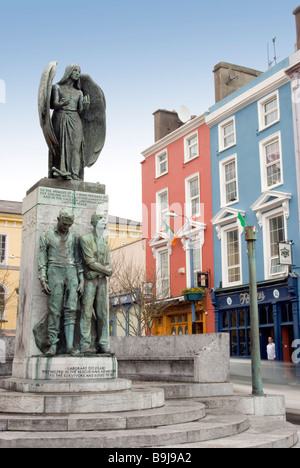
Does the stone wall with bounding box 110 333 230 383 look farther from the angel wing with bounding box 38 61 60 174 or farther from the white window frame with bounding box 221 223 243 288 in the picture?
the white window frame with bounding box 221 223 243 288

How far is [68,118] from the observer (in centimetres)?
1003

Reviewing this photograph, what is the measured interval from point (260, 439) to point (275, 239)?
62.3ft

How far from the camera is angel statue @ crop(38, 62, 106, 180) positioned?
9781 mm

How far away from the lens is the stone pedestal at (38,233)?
882cm

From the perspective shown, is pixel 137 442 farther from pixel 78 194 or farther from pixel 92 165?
pixel 92 165

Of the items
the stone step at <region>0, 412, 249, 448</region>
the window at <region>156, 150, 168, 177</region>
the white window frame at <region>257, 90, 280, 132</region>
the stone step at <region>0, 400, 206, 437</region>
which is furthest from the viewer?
the window at <region>156, 150, 168, 177</region>

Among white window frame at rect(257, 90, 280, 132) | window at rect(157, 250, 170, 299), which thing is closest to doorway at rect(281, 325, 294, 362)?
window at rect(157, 250, 170, 299)

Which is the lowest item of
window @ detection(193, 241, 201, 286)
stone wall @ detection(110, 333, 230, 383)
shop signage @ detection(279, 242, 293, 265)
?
stone wall @ detection(110, 333, 230, 383)

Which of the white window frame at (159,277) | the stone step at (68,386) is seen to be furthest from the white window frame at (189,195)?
the stone step at (68,386)

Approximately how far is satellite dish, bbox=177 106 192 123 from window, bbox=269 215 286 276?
1099 centimetres

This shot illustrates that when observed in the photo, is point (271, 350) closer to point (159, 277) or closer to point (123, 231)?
point (159, 277)

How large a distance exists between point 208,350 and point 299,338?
43.1 ft

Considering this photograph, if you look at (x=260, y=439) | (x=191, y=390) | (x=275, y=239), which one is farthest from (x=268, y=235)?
(x=260, y=439)

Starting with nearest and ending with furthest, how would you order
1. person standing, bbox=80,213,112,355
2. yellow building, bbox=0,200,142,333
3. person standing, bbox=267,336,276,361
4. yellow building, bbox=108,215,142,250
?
person standing, bbox=80,213,112,355
person standing, bbox=267,336,276,361
yellow building, bbox=0,200,142,333
yellow building, bbox=108,215,142,250
